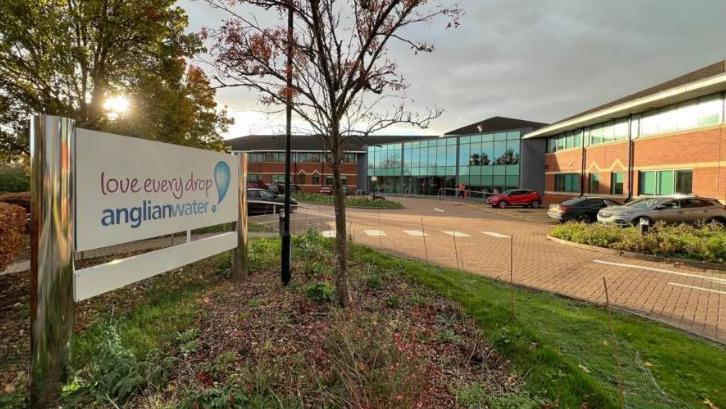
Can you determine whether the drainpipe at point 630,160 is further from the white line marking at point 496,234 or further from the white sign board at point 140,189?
the white sign board at point 140,189

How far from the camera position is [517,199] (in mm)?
34594

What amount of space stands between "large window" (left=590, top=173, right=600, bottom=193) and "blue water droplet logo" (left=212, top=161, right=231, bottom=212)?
29.5 metres

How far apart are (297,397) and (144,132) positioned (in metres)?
11.2

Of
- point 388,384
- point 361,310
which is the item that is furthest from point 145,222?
point 388,384

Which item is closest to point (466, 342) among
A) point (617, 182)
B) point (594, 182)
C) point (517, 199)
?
point (617, 182)

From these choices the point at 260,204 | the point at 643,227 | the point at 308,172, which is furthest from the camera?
the point at 308,172

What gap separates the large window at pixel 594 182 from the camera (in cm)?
2922

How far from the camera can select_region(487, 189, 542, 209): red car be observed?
113ft

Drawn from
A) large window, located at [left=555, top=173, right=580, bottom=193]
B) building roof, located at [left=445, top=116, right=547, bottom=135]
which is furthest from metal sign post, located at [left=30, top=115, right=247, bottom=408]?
building roof, located at [left=445, top=116, right=547, bottom=135]

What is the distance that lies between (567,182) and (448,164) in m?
17.5

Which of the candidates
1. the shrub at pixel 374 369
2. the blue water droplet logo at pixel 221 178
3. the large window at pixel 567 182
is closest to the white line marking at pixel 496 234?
the blue water droplet logo at pixel 221 178

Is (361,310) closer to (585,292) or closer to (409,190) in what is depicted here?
(585,292)

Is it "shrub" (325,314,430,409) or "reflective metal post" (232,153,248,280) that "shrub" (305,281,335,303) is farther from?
"reflective metal post" (232,153,248,280)

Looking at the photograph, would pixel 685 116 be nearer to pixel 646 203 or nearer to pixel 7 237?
pixel 646 203
